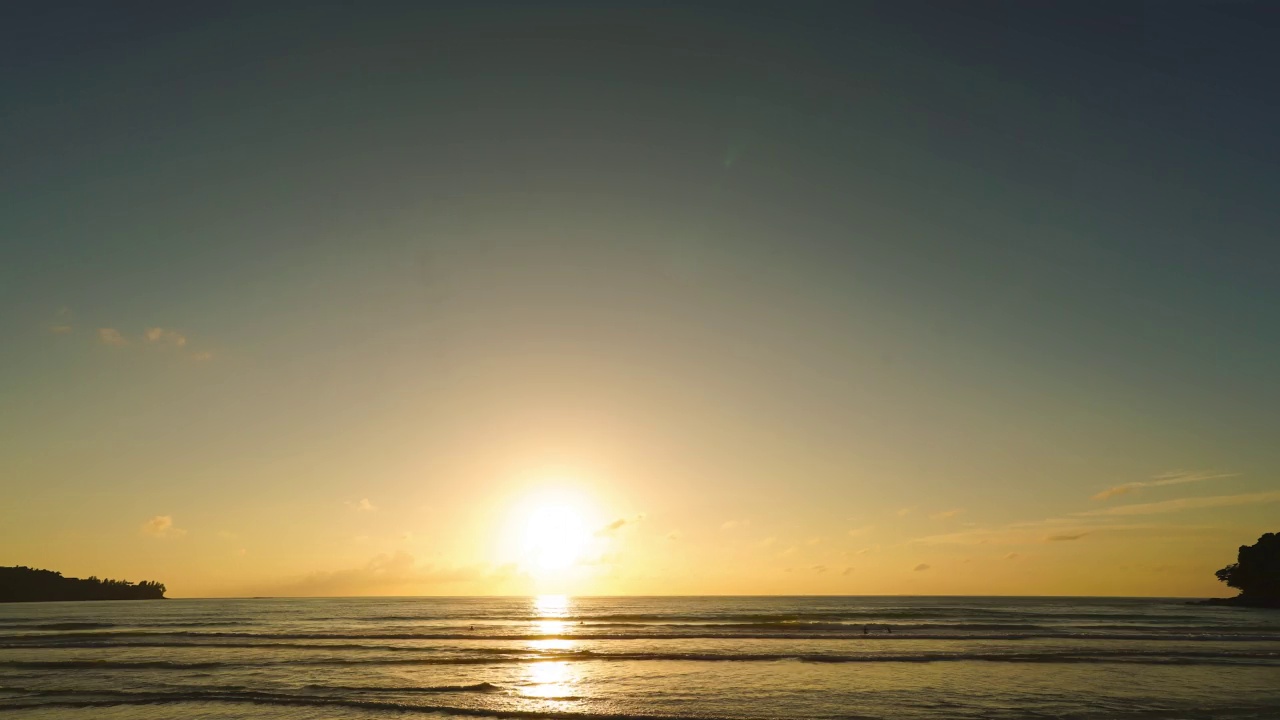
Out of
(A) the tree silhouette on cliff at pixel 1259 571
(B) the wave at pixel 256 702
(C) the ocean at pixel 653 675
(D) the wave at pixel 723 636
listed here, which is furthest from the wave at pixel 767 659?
(A) the tree silhouette on cliff at pixel 1259 571

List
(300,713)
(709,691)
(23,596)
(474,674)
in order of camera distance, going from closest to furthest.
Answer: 1. (300,713)
2. (709,691)
3. (474,674)
4. (23,596)

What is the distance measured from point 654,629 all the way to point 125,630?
56394 mm

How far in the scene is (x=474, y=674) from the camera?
1540 inches

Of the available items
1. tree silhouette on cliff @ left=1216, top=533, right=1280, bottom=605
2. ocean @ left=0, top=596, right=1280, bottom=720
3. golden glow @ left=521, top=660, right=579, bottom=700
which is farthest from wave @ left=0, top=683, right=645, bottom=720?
tree silhouette on cliff @ left=1216, top=533, right=1280, bottom=605

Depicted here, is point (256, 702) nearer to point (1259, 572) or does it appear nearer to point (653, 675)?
point (653, 675)

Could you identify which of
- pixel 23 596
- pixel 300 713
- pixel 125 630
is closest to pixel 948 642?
pixel 300 713

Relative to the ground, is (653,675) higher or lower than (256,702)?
lower

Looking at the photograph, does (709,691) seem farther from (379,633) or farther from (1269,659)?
(379,633)

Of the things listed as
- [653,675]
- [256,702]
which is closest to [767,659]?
[653,675]

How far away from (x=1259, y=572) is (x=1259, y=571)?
0.18m

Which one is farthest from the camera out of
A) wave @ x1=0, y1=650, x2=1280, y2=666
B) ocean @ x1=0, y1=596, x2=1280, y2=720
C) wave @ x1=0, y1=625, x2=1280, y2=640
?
wave @ x1=0, y1=625, x2=1280, y2=640

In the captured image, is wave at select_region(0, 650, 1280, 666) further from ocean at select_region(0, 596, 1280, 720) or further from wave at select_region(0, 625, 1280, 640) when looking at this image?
wave at select_region(0, 625, 1280, 640)

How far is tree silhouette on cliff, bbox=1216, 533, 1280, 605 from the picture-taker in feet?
403

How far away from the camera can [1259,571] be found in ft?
410
